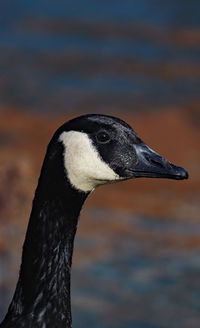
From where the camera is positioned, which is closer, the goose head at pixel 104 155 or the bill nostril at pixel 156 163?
the goose head at pixel 104 155

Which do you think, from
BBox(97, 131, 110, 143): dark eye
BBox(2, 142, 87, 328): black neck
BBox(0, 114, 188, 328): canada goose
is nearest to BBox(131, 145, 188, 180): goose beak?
BBox(0, 114, 188, 328): canada goose

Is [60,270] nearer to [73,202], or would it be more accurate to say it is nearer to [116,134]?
[73,202]

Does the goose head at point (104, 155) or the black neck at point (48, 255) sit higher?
the goose head at point (104, 155)

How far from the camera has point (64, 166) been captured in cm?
636

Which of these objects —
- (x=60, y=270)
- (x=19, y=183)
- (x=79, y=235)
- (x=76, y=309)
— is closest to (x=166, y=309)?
(x=76, y=309)

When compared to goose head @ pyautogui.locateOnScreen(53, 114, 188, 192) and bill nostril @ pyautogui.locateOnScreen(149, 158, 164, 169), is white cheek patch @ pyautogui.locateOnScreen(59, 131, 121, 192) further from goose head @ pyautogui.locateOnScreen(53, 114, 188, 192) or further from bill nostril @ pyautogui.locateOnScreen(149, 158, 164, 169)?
bill nostril @ pyautogui.locateOnScreen(149, 158, 164, 169)

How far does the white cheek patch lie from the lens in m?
6.34

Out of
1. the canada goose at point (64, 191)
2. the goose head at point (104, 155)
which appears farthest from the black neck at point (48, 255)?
the goose head at point (104, 155)

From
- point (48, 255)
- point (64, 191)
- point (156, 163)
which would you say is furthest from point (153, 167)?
point (48, 255)

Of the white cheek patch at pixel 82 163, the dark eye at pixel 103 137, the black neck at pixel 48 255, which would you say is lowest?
the black neck at pixel 48 255

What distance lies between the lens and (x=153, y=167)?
6508 millimetres

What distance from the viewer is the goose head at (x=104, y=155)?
6359 mm

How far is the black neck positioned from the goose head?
0.11 meters

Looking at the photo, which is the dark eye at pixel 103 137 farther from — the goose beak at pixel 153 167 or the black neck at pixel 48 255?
the black neck at pixel 48 255
